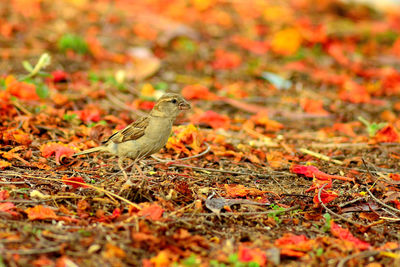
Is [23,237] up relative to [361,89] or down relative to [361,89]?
up

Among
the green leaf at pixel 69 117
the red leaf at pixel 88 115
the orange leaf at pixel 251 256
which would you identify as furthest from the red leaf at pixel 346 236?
the green leaf at pixel 69 117

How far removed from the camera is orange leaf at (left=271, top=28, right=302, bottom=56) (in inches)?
401

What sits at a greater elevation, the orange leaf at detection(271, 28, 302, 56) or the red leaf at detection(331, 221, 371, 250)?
the red leaf at detection(331, 221, 371, 250)

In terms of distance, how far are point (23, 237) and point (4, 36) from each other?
6.50 m

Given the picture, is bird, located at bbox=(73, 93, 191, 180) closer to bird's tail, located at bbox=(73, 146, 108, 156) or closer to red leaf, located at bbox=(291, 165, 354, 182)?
bird's tail, located at bbox=(73, 146, 108, 156)

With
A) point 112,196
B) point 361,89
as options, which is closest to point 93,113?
point 112,196

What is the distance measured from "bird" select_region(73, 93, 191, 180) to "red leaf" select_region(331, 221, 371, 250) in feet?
5.25

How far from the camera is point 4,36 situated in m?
8.94

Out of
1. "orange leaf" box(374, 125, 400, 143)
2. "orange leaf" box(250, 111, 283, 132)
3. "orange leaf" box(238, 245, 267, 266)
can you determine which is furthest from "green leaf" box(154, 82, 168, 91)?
"orange leaf" box(238, 245, 267, 266)

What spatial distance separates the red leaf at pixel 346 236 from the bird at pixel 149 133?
1.60 m

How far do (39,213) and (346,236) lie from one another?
2059 millimetres

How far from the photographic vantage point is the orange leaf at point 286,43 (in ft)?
33.4

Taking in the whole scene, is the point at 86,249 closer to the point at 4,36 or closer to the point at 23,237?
the point at 23,237

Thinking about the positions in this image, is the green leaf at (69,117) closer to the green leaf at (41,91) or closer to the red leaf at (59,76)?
the green leaf at (41,91)
